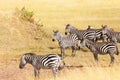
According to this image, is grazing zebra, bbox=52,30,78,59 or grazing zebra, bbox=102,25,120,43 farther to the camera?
grazing zebra, bbox=102,25,120,43

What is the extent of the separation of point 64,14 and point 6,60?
24836 mm

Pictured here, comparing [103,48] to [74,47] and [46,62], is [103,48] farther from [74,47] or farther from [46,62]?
[46,62]

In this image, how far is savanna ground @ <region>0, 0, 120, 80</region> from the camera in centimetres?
1838

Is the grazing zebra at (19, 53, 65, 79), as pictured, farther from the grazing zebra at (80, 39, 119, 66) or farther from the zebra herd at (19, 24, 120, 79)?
the grazing zebra at (80, 39, 119, 66)

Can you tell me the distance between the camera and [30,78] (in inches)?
712

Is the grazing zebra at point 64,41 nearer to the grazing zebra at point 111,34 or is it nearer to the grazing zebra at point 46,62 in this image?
the grazing zebra at point 111,34

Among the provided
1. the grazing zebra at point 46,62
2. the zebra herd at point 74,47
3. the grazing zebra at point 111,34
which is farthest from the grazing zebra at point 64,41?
the grazing zebra at point 46,62

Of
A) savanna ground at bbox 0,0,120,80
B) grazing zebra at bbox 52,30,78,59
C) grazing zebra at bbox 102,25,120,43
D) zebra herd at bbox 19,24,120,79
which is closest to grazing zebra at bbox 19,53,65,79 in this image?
zebra herd at bbox 19,24,120,79

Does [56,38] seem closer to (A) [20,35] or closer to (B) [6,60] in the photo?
(B) [6,60]

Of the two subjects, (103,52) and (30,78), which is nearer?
(30,78)

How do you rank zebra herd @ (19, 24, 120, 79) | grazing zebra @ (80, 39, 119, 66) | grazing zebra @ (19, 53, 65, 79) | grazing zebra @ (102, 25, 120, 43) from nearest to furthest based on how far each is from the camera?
1. grazing zebra @ (19, 53, 65, 79)
2. zebra herd @ (19, 24, 120, 79)
3. grazing zebra @ (80, 39, 119, 66)
4. grazing zebra @ (102, 25, 120, 43)

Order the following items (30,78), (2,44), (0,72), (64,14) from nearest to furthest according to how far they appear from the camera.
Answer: (30,78) < (0,72) < (2,44) < (64,14)

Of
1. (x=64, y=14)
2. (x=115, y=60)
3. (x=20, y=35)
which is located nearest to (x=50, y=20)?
(x=64, y=14)

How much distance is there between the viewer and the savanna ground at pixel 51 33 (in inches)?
724
